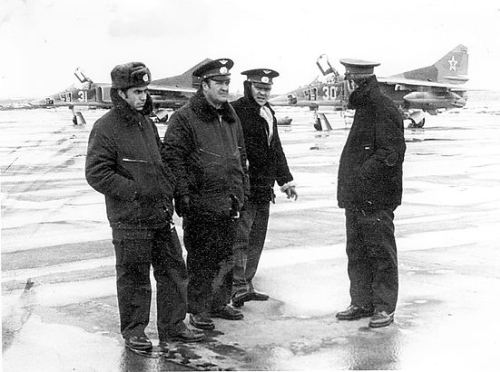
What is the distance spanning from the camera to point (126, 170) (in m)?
4.28

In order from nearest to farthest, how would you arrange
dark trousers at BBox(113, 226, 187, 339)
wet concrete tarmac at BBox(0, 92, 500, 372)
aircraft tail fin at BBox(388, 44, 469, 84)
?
wet concrete tarmac at BBox(0, 92, 500, 372) → dark trousers at BBox(113, 226, 187, 339) → aircraft tail fin at BBox(388, 44, 469, 84)

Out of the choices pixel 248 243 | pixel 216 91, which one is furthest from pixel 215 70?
pixel 248 243

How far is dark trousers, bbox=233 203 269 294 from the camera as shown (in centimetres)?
539

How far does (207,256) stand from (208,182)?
1.73ft

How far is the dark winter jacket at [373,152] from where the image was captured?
482cm

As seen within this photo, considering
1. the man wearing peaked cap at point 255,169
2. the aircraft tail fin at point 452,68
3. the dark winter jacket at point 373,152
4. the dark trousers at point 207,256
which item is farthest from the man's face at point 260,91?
the aircraft tail fin at point 452,68

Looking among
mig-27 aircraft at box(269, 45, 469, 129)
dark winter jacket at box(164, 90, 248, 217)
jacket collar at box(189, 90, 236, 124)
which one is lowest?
mig-27 aircraft at box(269, 45, 469, 129)

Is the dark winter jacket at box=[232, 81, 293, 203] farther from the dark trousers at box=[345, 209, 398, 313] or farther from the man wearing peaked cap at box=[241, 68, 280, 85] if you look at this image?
the dark trousers at box=[345, 209, 398, 313]

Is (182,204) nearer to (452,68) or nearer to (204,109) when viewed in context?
(204,109)

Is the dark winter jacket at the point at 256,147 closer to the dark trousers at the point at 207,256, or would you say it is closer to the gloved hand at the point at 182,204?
the dark trousers at the point at 207,256

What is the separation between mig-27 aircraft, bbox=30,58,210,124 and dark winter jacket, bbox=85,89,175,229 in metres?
28.7

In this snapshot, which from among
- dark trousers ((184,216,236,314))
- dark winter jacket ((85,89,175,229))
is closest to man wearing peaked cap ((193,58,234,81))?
dark winter jacket ((85,89,175,229))

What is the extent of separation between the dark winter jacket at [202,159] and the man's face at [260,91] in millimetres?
685

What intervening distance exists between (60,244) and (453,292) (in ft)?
13.3
